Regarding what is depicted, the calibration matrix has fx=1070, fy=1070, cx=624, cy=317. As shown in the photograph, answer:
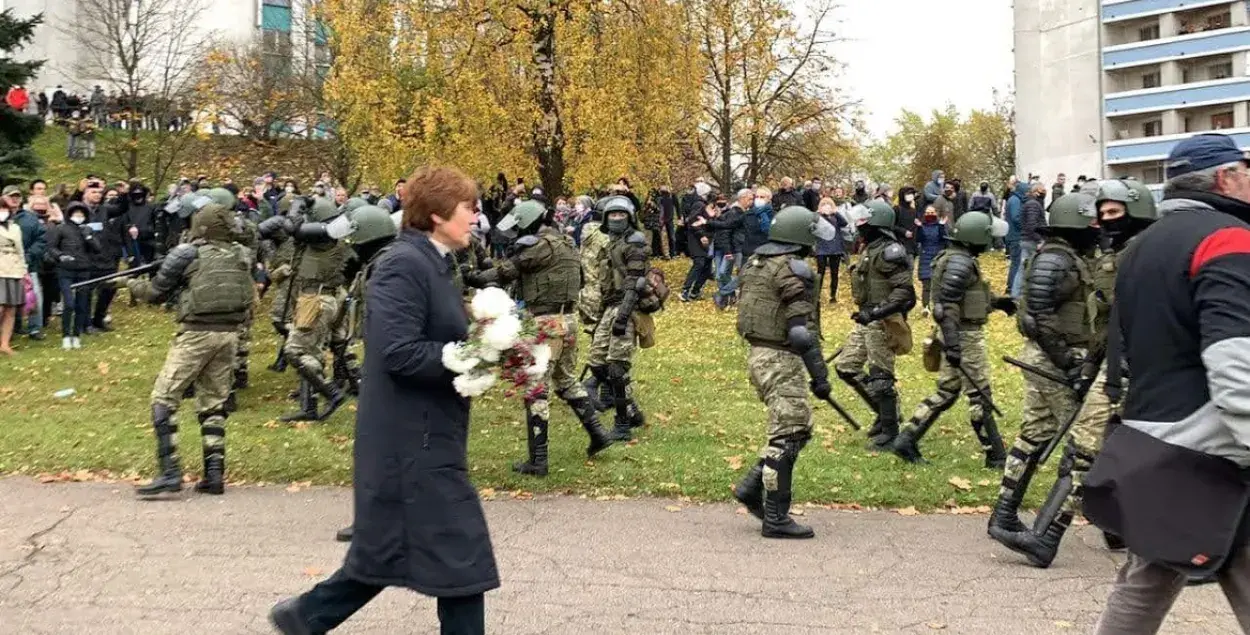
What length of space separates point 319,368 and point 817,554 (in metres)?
5.43

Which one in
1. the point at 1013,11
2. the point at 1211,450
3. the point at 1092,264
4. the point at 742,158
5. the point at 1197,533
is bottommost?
the point at 1197,533

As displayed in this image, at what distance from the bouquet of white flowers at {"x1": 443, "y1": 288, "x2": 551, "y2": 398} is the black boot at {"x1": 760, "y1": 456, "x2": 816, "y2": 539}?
2.64 metres

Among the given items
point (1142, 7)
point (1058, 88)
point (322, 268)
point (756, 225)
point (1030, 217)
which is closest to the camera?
point (322, 268)

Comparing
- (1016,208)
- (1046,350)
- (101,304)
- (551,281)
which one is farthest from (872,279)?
(1016,208)

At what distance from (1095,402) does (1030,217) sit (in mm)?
14367

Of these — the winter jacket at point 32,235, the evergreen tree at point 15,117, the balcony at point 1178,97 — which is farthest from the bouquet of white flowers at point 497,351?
the balcony at point 1178,97

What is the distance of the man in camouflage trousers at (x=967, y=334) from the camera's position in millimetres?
7902

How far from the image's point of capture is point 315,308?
9.82m

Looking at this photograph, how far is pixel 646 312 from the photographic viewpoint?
914 centimetres

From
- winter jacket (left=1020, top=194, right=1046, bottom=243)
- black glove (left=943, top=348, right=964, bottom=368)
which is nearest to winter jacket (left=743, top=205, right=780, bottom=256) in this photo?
winter jacket (left=1020, top=194, right=1046, bottom=243)

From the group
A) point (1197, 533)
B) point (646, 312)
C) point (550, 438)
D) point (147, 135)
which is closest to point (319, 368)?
point (550, 438)

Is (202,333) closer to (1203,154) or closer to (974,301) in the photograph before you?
(974,301)

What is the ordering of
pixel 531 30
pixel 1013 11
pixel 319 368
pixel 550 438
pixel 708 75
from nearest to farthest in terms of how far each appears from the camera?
pixel 550 438
pixel 319 368
pixel 531 30
pixel 708 75
pixel 1013 11

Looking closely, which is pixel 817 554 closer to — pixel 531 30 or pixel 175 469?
pixel 175 469
